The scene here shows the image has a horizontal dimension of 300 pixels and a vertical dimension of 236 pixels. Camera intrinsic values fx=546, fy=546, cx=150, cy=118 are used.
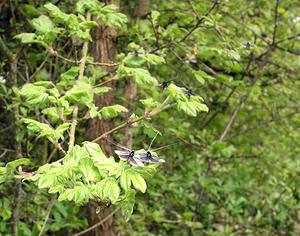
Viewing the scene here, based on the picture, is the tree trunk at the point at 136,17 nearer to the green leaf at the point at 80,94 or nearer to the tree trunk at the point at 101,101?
the tree trunk at the point at 101,101

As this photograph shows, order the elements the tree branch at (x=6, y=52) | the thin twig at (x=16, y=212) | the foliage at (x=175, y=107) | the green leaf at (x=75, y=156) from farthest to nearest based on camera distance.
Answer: the tree branch at (x=6, y=52), the thin twig at (x=16, y=212), the foliage at (x=175, y=107), the green leaf at (x=75, y=156)

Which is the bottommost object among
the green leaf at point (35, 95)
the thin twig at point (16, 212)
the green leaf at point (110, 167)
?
the thin twig at point (16, 212)

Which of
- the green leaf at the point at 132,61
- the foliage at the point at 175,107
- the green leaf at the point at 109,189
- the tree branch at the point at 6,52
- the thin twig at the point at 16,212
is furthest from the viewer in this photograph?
the tree branch at the point at 6,52

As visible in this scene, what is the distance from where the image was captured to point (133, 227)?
144 inches

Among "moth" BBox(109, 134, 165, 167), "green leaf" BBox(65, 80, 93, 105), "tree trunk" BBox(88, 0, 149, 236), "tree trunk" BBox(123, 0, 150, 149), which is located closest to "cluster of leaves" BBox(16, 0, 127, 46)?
"green leaf" BBox(65, 80, 93, 105)

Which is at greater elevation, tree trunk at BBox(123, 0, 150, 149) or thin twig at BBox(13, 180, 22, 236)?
tree trunk at BBox(123, 0, 150, 149)

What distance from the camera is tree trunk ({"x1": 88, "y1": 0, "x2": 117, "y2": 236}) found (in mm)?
2857

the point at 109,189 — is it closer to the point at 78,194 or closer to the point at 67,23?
the point at 78,194

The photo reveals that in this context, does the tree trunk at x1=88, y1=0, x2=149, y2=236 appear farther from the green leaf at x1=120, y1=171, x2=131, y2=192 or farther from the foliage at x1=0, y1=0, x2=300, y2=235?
the green leaf at x1=120, y1=171, x2=131, y2=192

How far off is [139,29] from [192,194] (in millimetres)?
1253

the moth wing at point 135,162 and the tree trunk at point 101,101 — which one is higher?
the moth wing at point 135,162

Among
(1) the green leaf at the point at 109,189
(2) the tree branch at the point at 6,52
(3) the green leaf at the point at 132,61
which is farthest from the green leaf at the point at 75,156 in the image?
(2) the tree branch at the point at 6,52

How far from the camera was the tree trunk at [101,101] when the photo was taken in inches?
112

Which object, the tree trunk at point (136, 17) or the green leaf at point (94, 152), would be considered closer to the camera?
the green leaf at point (94, 152)
